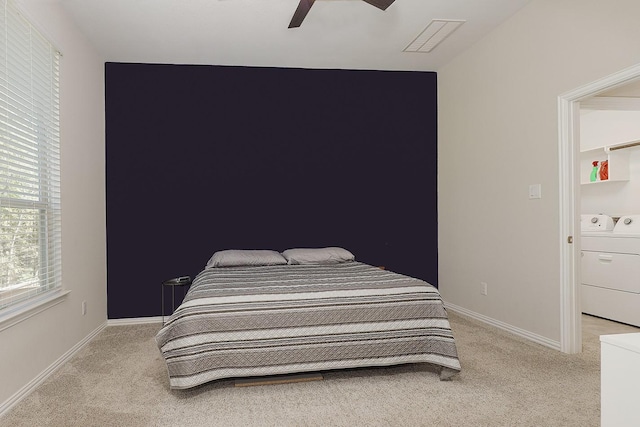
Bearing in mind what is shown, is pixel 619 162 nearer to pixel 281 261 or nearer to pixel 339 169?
pixel 339 169

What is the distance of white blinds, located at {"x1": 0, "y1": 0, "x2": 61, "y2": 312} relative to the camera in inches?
95.8

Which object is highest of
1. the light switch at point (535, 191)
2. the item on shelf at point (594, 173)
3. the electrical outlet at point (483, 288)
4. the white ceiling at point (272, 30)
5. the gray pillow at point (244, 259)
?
the white ceiling at point (272, 30)

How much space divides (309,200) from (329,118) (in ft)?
2.99

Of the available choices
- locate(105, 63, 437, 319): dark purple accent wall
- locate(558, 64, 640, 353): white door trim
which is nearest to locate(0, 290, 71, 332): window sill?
locate(105, 63, 437, 319): dark purple accent wall

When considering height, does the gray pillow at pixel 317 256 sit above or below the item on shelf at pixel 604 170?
below

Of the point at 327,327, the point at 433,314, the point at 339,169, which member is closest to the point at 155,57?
the point at 339,169

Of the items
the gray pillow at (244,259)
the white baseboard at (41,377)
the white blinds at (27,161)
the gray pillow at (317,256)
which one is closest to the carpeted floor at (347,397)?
the white baseboard at (41,377)

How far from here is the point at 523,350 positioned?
3.28 m

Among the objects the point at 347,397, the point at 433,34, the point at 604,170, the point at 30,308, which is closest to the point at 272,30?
the point at 433,34

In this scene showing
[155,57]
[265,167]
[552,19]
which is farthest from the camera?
[265,167]

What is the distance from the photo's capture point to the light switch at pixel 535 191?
3463 mm

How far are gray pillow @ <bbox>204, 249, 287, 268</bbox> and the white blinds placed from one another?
1242 mm

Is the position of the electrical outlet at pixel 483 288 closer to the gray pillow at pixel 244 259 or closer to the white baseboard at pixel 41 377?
the gray pillow at pixel 244 259

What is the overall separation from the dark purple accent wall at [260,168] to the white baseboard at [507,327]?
570 millimetres
